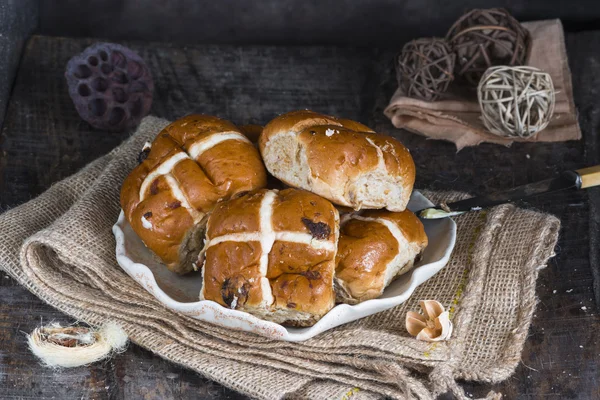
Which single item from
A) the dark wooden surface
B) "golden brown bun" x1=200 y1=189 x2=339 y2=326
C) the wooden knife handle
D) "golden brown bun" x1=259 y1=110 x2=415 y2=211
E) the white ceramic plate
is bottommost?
the dark wooden surface

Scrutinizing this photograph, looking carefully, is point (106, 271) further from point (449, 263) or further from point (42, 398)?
point (449, 263)

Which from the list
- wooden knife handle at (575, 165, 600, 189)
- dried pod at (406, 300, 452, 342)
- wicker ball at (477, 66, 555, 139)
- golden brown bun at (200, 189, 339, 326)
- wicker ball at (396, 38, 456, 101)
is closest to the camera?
golden brown bun at (200, 189, 339, 326)

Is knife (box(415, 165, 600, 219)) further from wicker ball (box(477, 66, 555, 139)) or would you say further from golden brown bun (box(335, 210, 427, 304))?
wicker ball (box(477, 66, 555, 139))

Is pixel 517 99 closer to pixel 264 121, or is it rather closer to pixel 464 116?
pixel 464 116

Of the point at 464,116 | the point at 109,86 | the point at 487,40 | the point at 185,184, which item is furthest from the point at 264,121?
the point at 185,184

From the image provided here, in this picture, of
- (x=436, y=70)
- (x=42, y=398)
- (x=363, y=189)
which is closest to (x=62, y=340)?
(x=42, y=398)

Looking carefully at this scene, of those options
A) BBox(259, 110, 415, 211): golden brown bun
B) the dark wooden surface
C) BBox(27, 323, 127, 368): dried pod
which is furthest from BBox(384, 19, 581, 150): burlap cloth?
BBox(27, 323, 127, 368): dried pod

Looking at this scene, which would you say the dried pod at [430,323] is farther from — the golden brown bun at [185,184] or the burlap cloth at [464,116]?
the burlap cloth at [464,116]
